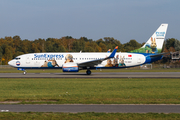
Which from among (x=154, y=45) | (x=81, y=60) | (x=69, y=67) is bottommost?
(x=69, y=67)

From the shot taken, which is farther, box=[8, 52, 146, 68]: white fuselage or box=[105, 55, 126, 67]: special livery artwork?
box=[105, 55, 126, 67]: special livery artwork

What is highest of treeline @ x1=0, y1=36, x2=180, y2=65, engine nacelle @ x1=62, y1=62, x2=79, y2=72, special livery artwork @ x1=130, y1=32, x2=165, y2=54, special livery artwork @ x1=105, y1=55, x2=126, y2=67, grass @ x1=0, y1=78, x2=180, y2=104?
treeline @ x1=0, y1=36, x2=180, y2=65

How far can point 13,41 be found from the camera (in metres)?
121

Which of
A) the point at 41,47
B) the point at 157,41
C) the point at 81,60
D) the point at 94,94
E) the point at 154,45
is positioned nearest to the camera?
the point at 94,94

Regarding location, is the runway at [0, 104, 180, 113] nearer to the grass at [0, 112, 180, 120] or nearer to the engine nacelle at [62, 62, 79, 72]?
the grass at [0, 112, 180, 120]

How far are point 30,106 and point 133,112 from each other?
533cm

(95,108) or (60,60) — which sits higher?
(60,60)

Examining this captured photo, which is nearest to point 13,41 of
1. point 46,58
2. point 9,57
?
point 9,57

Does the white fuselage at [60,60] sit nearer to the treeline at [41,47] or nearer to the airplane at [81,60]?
the airplane at [81,60]

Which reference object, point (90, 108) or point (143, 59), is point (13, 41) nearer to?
point (143, 59)

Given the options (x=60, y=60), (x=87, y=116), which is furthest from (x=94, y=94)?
(x=60, y=60)

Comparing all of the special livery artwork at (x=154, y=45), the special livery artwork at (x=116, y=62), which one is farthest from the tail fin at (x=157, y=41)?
the special livery artwork at (x=116, y=62)

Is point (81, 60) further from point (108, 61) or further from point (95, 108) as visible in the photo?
point (95, 108)

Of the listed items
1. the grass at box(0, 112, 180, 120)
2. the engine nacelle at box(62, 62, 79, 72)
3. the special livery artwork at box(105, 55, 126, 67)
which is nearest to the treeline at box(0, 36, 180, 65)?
the special livery artwork at box(105, 55, 126, 67)
